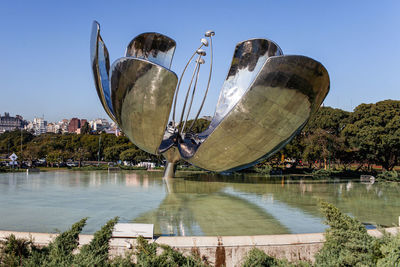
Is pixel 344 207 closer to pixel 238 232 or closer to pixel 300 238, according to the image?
pixel 238 232

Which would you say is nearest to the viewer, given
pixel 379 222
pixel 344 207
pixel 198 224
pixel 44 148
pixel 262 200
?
pixel 198 224

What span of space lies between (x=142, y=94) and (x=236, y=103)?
308 centimetres

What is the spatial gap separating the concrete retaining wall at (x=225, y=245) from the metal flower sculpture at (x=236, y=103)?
6296 millimetres

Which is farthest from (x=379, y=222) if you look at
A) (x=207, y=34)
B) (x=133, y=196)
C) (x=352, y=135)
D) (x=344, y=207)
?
(x=352, y=135)

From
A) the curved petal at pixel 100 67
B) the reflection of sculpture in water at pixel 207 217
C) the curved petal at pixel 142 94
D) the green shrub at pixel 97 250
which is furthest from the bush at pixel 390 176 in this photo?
the green shrub at pixel 97 250

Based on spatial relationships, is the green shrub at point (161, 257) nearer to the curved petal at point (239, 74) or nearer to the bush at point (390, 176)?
the curved petal at point (239, 74)

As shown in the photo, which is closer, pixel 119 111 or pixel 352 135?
pixel 119 111

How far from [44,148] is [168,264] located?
46092 mm

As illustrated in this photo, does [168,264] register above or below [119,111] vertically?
below

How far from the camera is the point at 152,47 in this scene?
17.0 metres

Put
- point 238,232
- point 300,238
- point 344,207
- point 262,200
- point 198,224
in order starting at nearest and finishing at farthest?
point 300,238, point 238,232, point 198,224, point 344,207, point 262,200

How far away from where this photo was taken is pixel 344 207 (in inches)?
436

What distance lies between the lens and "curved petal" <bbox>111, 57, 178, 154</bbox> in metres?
11.0

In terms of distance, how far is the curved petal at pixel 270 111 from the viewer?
11.0m
